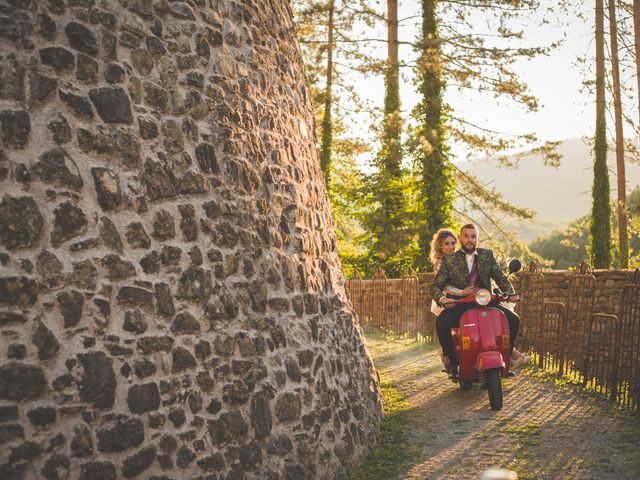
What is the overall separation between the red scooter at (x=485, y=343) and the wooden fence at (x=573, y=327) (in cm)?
122

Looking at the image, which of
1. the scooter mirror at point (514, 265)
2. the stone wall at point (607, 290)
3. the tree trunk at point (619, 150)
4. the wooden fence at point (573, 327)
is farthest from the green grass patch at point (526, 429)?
the tree trunk at point (619, 150)

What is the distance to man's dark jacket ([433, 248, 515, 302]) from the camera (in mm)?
8109

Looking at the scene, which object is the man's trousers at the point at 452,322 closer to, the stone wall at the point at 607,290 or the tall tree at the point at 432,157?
the stone wall at the point at 607,290

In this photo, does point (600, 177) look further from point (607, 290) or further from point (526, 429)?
point (526, 429)

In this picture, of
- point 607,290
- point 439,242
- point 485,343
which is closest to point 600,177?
point 607,290

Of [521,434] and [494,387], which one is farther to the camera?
[494,387]

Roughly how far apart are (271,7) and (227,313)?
3.16 meters

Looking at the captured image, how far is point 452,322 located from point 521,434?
1853 mm

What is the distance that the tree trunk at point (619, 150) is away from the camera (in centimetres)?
2398

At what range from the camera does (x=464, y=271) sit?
8156mm

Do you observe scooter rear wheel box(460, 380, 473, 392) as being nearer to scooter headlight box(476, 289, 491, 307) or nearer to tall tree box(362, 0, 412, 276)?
scooter headlight box(476, 289, 491, 307)

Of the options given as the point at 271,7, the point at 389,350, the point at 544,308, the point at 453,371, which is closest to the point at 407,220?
the point at 389,350

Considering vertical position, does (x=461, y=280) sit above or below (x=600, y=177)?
below

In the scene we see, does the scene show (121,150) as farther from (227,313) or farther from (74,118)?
(227,313)
